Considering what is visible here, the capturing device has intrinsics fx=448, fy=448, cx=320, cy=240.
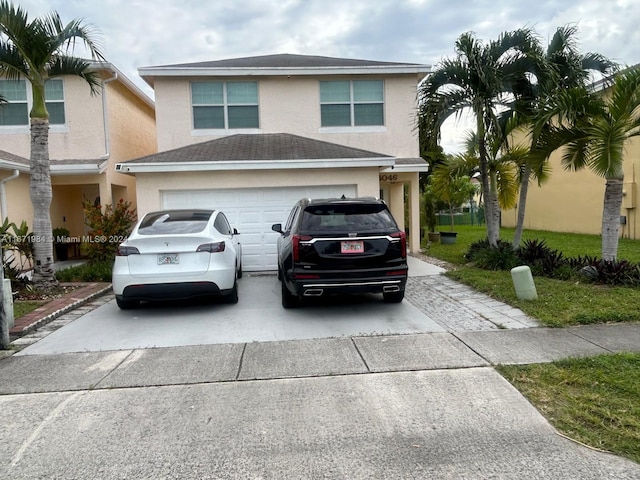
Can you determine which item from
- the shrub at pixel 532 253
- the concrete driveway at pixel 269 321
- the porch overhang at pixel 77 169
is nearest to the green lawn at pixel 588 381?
the concrete driveway at pixel 269 321

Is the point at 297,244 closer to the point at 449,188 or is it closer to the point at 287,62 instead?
the point at 287,62

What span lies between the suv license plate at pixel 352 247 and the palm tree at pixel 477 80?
512cm

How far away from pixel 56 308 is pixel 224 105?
8.17 metres

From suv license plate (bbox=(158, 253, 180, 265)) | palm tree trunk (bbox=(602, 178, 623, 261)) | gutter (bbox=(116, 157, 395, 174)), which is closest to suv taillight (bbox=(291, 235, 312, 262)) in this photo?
suv license plate (bbox=(158, 253, 180, 265))

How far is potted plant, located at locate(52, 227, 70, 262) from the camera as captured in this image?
13.3 meters

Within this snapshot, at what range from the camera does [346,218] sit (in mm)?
6684

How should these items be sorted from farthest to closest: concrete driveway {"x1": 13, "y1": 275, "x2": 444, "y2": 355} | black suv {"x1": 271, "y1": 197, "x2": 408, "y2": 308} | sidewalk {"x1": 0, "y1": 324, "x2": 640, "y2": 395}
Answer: black suv {"x1": 271, "y1": 197, "x2": 408, "y2": 308}
concrete driveway {"x1": 13, "y1": 275, "x2": 444, "y2": 355}
sidewalk {"x1": 0, "y1": 324, "x2": 640, "y2": 395}

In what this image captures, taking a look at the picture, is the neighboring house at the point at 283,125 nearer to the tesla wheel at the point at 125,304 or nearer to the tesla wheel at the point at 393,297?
the tesla wheel at the point at 125,304

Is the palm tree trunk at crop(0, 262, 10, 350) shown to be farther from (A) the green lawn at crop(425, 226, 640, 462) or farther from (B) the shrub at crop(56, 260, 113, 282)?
(A) the green lawn at crop(425, 226, 640, 462)

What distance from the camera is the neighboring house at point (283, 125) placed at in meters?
11.0

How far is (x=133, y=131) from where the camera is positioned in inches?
625

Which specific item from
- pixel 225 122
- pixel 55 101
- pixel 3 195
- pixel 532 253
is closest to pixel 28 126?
pixel 55 101

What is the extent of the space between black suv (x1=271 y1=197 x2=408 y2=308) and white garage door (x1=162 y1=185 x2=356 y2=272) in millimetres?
4406

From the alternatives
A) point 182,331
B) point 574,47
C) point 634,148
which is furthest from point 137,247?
point 634,148
